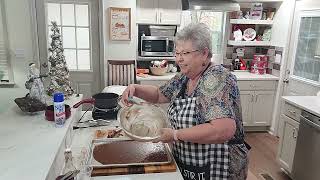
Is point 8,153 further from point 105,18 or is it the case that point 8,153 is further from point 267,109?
point 267,109

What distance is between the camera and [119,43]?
3.90m

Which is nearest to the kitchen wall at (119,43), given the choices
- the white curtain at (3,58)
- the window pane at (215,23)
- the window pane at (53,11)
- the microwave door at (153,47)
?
the microwave door at (153,47)

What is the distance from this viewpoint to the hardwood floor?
286 cm

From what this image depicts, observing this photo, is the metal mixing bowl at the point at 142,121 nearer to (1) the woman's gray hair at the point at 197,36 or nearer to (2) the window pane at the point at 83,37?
(1) the woman's gray hair at the point at 197,36

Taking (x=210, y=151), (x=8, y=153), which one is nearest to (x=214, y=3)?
(x=210, y=151)

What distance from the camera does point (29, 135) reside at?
1341 mm

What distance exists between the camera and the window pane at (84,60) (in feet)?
13.2

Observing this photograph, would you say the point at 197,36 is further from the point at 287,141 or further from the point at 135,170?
the point at 287,141

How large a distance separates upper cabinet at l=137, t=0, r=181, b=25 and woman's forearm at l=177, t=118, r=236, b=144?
2.91 meters

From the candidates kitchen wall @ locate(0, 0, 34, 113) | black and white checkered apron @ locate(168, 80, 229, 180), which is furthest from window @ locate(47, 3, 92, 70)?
black and white checkered apron @ locate(168, 80, 229, 180)

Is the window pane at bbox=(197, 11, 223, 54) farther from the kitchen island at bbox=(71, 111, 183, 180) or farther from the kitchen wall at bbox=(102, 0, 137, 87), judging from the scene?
the kitchen island at bbox=(71, 111, 183, 180)

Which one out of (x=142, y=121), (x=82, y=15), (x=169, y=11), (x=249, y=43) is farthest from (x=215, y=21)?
(x=142, y=121)

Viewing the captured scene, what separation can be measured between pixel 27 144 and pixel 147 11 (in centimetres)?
292

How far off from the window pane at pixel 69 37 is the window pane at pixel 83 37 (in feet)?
0.24
